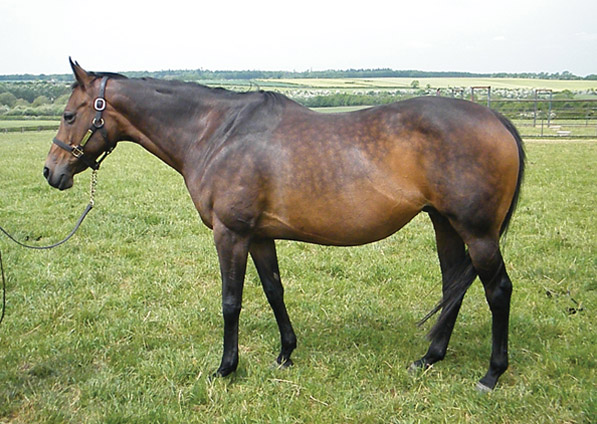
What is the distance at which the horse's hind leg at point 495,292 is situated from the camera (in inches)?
137

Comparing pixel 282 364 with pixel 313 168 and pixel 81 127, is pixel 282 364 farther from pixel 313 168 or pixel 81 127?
pixel 81 127

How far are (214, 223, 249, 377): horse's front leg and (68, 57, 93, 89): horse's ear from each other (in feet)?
4.88

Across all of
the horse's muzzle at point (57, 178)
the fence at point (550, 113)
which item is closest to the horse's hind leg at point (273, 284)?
the horse's muzzle at point (57, 178)

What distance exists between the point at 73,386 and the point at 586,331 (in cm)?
415

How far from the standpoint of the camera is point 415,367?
3.91m

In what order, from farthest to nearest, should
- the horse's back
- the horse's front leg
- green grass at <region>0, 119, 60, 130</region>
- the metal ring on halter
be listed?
green grass at <region>0, 119, 60, 130</region> < the metal ring on halter < the horse's front leg < the horse's back

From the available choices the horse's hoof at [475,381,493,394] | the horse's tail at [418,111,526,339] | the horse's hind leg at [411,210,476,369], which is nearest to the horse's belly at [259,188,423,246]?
the horse's hind leg at [411,210,476,369]

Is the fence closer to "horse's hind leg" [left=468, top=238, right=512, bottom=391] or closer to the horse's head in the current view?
"horse's hind leg" [left=468, top=238, right=512, bottom=391]

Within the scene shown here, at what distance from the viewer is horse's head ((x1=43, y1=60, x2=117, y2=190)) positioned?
12.6ft

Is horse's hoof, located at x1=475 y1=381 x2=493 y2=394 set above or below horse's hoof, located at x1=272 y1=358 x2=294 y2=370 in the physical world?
above

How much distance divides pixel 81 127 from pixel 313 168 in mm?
1810

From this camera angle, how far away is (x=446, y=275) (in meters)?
4.06

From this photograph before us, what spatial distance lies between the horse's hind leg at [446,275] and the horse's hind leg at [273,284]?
1.00 m

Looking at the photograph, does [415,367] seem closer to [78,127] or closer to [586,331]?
[586,331]
